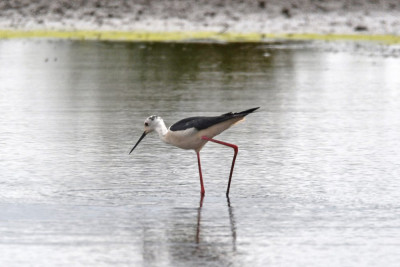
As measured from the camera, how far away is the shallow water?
7734mm

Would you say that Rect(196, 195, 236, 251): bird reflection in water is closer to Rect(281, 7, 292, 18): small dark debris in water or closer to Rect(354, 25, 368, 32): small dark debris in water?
Rect(354, 25, 368, 32): small dark debris in water

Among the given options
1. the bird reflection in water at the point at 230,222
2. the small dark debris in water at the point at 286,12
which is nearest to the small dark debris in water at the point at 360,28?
the small dark debris in water at the point at 286,12

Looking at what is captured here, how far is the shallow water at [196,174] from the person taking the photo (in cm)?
773

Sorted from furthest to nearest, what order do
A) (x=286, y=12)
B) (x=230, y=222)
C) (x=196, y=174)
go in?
(x=286, y=12) → (x=196, y=174) → (x=230, y=222)

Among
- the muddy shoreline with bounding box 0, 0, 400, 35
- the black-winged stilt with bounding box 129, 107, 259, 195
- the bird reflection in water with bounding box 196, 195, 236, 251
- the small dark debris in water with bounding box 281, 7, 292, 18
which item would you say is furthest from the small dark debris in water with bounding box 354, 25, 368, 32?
the bird reflection in water with bounding box 196, 195, 236, 251

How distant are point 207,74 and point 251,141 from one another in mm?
10035

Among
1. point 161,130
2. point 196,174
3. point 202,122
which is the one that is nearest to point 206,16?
point 196,174

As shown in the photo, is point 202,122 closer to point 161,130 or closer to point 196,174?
point 161,130

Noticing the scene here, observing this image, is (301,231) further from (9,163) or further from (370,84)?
(370,84)

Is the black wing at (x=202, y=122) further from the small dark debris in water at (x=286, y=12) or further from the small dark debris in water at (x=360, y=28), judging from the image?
the small dark debris in water at (x=286, y=12)

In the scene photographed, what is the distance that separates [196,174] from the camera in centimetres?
1096

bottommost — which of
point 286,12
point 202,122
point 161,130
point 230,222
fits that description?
point 286,12

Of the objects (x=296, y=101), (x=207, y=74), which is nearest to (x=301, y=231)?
(x=296, y=101)

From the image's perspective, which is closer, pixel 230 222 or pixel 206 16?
pixel 230 222
